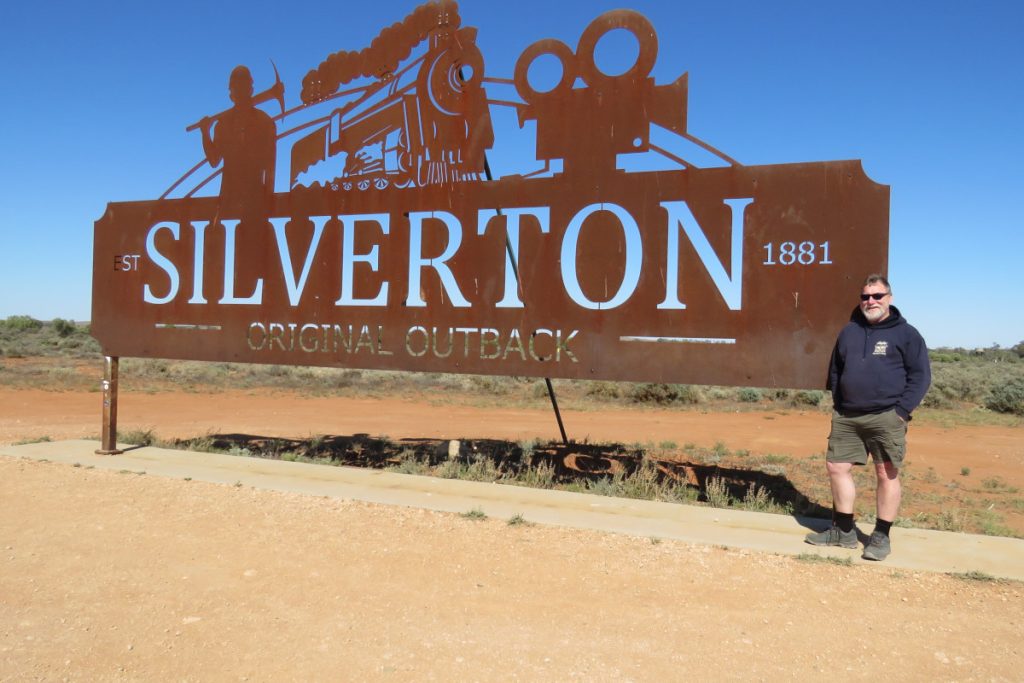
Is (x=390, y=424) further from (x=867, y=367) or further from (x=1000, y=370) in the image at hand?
(x=1000, y=370)

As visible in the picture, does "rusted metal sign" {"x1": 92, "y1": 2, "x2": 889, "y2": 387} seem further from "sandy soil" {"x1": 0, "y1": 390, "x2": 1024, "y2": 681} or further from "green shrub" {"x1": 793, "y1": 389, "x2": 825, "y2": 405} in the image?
"green shrub" {"x1": 793, "y1": 389, "x2": 825, "y2": 405}

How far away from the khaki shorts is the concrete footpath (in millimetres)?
694

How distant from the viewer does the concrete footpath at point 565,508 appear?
217 inches

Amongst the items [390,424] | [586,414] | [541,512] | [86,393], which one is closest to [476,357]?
[541,512]

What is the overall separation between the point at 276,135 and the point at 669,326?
535 cm

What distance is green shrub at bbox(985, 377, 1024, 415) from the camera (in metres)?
Result: 19.9

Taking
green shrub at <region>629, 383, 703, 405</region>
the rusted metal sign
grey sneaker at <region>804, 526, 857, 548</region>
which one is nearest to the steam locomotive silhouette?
the rusted metal sign

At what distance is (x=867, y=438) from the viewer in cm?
547

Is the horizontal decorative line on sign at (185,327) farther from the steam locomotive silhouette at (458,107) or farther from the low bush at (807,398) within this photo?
the low bush at (807,398)

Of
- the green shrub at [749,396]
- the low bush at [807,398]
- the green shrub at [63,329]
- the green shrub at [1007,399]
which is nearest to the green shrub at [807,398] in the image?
the low bush at [807,398]

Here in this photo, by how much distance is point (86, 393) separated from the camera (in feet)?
70.4

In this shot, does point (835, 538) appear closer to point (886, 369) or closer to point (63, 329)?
point (886, 369)

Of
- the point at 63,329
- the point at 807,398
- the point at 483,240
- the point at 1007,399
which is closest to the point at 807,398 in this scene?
the point at 807,398

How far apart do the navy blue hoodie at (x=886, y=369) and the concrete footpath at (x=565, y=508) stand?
3.63 ft
